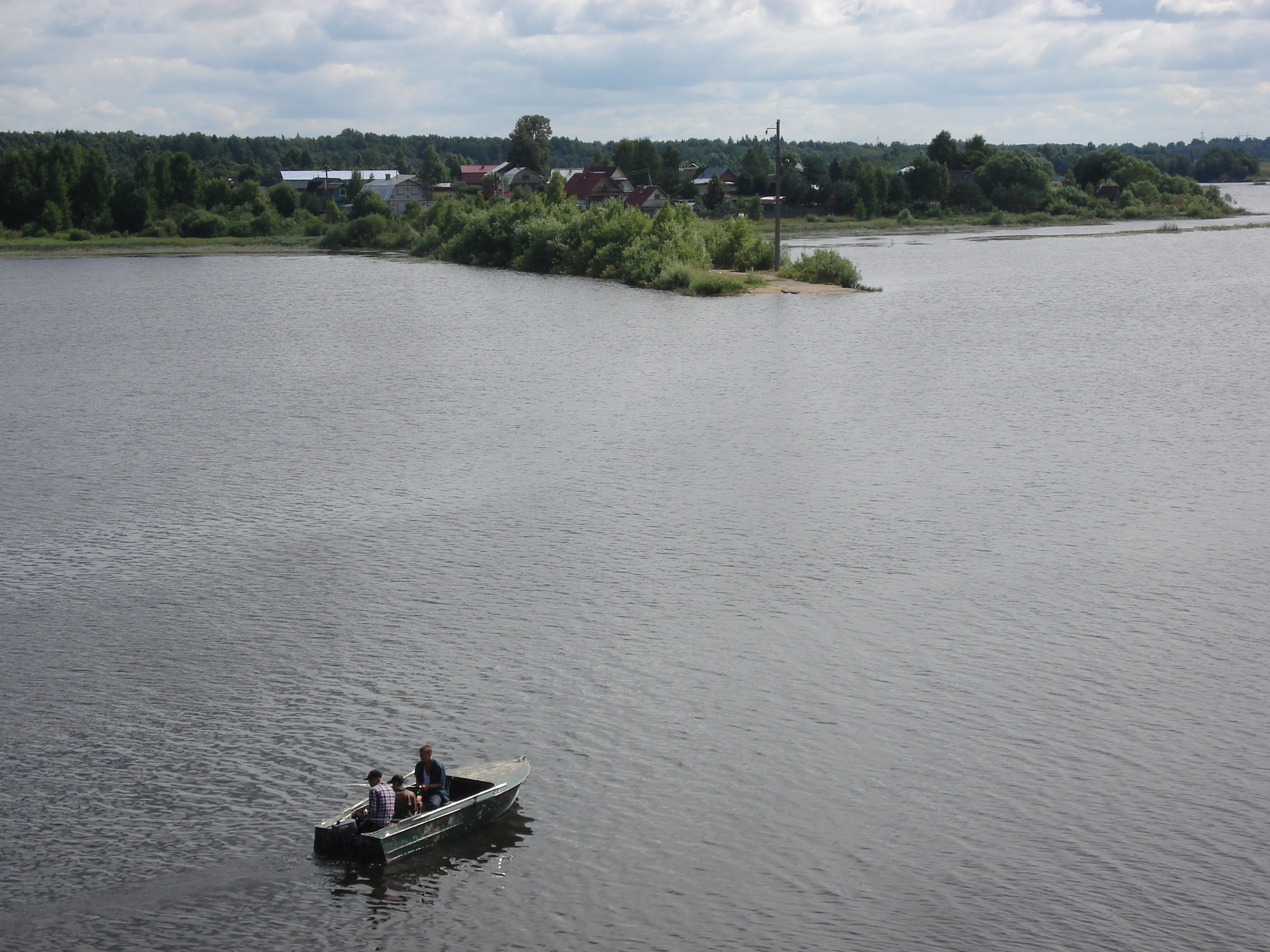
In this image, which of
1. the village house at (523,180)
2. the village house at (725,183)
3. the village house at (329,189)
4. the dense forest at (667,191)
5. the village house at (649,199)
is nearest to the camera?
the dense forest at (667,191)

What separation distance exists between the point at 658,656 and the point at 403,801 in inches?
264

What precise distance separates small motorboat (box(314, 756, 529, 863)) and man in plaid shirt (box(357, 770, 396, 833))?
0.10m

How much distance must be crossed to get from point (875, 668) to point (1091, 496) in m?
11.6

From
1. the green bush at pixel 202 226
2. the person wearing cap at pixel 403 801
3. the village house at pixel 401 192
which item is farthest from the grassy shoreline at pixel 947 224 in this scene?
the person wearing cap at pixel 403 801

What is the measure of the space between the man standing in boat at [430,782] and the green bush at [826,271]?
6678cm

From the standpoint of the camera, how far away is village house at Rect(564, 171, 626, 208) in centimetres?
16988

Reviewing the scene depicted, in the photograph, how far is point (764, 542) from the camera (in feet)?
88.0

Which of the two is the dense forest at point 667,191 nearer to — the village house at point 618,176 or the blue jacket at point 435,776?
the village house at point 618,176

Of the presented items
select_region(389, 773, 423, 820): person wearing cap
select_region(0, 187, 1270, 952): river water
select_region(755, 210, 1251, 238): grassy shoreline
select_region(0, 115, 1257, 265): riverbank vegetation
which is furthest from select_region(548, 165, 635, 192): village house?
select_region(389, 773, 423, 820): person wearing cap

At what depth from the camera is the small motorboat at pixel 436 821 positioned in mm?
15172

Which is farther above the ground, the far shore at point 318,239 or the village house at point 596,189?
the village house at point 596,189

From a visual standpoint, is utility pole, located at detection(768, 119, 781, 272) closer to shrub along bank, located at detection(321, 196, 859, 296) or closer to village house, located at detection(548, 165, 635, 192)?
shrub along bank, located at detection(321, 196, 859, 296)

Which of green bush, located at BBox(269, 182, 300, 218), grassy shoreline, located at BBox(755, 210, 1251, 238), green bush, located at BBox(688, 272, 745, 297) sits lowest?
green bush, located at BBox(688, 272, 745, 297)

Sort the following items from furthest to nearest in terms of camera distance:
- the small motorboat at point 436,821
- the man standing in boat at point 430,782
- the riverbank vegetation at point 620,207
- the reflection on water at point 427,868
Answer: the riverbank vegetation at point 620,207, the man standing in boat at point 430,782, the small motorboat at point 436,821, the reflection on water at point 427,868
